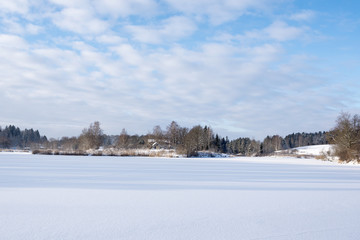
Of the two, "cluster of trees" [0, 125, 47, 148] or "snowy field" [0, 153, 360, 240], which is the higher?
"cluster of trees" [0, 125, 47, 148]

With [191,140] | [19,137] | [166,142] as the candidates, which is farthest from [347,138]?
[19,137]

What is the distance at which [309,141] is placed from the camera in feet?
386

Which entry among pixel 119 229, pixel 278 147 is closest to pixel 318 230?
pixel 119 229

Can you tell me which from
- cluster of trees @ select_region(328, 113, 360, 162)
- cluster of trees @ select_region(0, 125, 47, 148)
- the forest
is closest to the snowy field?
cluster of trees @ select_region(328, 113, 360, 162)

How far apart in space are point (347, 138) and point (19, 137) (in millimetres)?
100090

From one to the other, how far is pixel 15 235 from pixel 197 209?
8.76 ft

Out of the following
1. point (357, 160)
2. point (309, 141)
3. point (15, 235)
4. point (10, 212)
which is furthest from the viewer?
point (309, 141)

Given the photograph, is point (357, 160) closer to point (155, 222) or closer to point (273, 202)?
point (273, 202)

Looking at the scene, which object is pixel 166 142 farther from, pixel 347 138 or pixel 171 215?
pixel 171 215

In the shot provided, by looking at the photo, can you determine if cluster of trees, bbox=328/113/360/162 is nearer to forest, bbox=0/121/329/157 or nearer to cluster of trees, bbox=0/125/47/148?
forest, bbox=0/121/329/157

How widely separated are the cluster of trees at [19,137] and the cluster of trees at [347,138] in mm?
74480

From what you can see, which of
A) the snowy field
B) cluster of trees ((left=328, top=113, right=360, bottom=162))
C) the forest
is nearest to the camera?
the snowy field

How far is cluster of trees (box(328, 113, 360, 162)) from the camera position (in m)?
27.1

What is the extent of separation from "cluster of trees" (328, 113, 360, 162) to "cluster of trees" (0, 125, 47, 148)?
7448 centimetres
